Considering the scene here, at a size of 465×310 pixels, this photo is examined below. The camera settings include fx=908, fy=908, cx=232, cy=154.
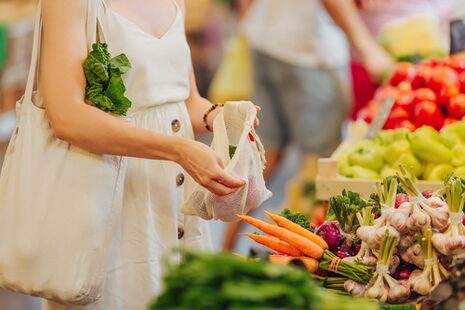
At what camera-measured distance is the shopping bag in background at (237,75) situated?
555cm

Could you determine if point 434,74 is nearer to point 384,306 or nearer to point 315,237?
point 315,237

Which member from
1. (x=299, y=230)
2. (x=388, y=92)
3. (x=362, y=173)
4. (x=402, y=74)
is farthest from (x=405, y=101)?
(x=299, y=230)

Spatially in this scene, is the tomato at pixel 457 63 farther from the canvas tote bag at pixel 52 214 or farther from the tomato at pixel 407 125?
the canvas tote bag at pixel 52 214

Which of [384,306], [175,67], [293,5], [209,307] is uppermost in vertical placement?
[293,5]

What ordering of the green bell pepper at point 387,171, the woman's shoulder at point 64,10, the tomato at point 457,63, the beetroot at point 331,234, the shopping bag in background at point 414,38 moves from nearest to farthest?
the woman's shoulder at point 64,10 < the beetroot at point 331,234 < the green bell pepper at point 387,171 < the tomato at point 457,63 < the shopping bag in background at point 414,38

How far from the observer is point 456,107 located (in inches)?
130

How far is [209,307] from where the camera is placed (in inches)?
55.2

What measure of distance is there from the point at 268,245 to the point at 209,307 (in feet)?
3.16

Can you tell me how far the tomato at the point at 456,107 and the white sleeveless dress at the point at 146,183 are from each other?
1.24 metres

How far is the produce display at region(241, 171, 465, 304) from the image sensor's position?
2061 mm

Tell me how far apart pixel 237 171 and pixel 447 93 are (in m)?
1.44

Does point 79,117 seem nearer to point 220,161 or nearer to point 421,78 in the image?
point 220,161

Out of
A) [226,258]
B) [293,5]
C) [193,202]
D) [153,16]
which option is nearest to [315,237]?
[193,202]

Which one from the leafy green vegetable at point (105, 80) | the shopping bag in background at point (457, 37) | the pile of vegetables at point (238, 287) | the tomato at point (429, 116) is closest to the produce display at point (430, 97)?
the tomato at point (429, 116)
